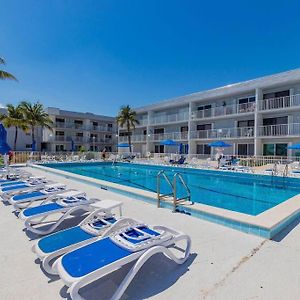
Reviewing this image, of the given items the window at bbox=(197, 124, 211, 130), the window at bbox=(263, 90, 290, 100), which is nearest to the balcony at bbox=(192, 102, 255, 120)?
the window at bbox=(197, 124, 211, 130)

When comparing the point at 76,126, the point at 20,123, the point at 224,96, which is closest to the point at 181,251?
the point at 224,96

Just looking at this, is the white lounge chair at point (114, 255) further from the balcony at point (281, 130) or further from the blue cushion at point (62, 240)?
the balcony at point (281, 130)

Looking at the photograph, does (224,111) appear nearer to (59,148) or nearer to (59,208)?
(59,208)

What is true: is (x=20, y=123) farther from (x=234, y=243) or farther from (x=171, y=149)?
(x=234, y=243)

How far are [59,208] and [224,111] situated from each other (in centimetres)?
2086

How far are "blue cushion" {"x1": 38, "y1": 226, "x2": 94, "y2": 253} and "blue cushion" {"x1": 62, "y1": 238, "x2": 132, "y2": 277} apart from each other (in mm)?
449

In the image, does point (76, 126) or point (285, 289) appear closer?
point (285, 289)

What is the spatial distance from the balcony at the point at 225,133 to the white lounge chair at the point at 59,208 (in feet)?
61.8

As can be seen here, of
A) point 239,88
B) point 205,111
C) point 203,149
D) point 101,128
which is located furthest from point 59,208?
point 101,128

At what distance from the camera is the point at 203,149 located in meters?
24.9

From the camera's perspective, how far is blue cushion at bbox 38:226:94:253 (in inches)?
115

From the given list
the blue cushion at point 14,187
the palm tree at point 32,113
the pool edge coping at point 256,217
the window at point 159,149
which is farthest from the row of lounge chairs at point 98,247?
the palm tree at point 32,113

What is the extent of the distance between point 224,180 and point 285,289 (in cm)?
1094

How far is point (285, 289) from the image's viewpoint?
2557 millimetres
